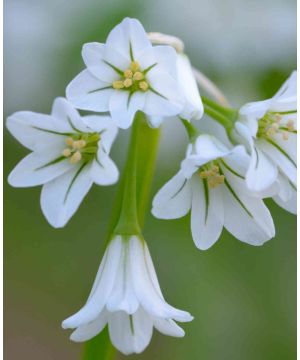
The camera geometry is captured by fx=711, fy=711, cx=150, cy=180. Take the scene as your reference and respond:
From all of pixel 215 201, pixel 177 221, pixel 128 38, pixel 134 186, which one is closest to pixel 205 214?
pixel 215 201

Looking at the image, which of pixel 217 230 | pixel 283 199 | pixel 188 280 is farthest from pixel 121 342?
pixel 188 280

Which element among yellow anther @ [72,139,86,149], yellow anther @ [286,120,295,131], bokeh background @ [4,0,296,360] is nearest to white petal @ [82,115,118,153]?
yellow anther @ [72,139,86,149]

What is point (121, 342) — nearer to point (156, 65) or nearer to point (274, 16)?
point (156, 65)

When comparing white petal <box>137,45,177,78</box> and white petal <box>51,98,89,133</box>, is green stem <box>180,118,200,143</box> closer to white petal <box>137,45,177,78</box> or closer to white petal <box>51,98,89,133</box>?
white petal <box>137,45,177,78</box>

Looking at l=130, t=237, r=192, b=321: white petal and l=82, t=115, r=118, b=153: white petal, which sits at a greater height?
l=82, t=115, r=118, b=153: white petal

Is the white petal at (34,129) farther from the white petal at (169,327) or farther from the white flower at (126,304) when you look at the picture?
the white petal at (169,327)

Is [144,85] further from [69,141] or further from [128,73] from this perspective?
[69,141]
